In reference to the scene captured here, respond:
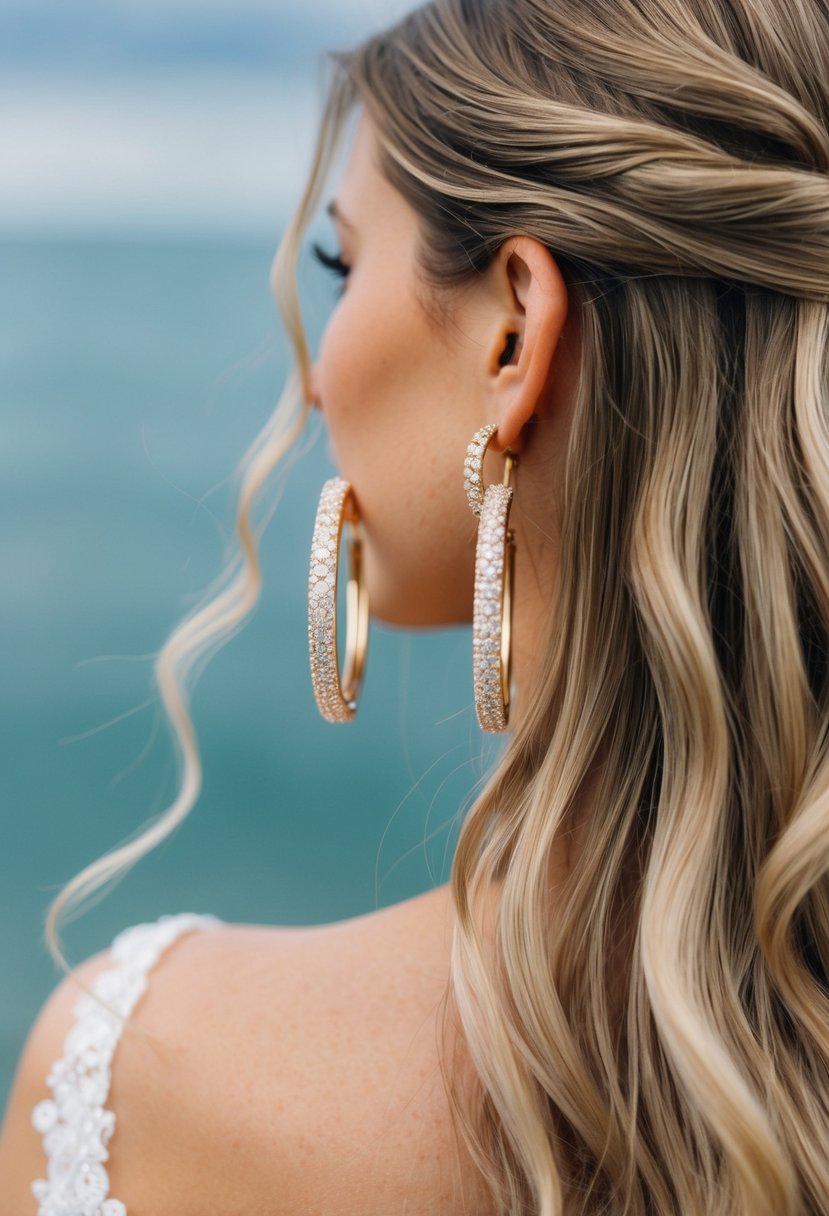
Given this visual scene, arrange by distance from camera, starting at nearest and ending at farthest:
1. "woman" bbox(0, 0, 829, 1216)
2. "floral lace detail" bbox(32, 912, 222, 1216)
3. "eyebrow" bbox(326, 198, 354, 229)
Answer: "woman" bbox(0, 0, 829, 1216) < "floral lace detail" bbox(32, 912, 222, 1216) < "eyebrow" bbox(326, 198, 354, 229)

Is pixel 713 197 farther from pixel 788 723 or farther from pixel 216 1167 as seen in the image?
pixel 216 1167

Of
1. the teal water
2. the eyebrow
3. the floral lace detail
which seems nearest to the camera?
the floral lace detail

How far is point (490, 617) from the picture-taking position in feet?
2.88

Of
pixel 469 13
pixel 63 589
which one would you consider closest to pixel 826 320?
pixel 469 13

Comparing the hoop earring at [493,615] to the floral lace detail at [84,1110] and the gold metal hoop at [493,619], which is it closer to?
the gold metal hoop at [493,619]

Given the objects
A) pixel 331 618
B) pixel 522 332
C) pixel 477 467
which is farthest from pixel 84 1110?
pixel 522 332

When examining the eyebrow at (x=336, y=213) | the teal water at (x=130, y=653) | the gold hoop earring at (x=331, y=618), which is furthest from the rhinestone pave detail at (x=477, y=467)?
the teal water at (x=130, y=653)

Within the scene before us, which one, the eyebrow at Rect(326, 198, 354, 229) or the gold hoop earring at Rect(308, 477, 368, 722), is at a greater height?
the eyebrow at Rect(326, 198, 354, 229)

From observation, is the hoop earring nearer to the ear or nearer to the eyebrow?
the ear

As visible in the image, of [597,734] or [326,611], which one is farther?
[326,611]

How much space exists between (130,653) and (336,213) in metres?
1.62

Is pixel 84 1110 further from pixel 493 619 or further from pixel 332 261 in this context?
pixel 332 261

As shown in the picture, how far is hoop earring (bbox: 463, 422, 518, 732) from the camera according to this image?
88 cm

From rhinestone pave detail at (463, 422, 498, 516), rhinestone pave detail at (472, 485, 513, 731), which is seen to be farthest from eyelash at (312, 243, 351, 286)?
rhinestone pave detail at (472, 485, 513, 731)
